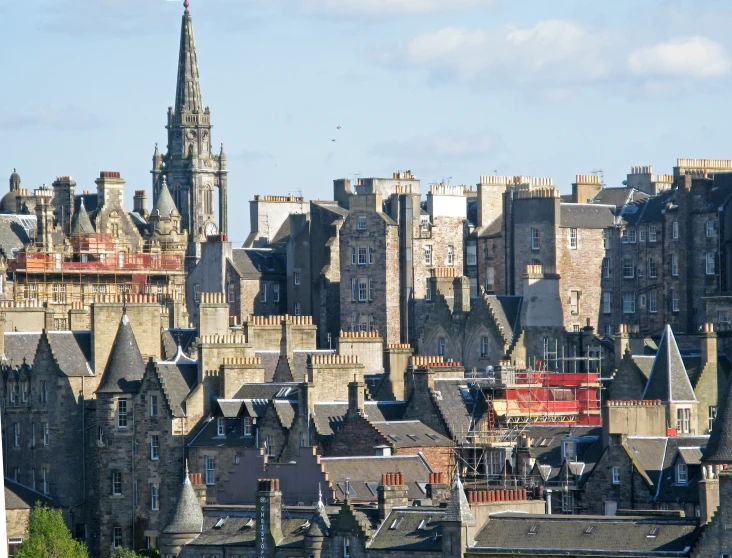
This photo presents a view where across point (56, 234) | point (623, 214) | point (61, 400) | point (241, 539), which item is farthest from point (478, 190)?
point (241, 539)

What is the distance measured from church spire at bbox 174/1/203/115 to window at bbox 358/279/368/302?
63095 mm

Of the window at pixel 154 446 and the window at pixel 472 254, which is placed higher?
the window at pixel 472 254

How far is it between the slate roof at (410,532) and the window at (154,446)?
1863 cm

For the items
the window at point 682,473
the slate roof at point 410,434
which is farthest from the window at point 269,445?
the window at point 682,473

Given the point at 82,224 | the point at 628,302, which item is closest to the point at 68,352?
the point at 628,302

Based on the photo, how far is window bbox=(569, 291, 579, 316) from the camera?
11056 centimetres

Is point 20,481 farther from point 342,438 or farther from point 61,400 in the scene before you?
point 342,438

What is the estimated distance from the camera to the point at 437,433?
82312 mm

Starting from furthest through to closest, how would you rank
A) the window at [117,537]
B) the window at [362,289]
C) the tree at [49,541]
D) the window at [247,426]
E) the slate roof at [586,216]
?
the window at [362,289] → the slate roof at [586,216] → the window at [117,537] → the window at [247,426] → the tree at [49,541]

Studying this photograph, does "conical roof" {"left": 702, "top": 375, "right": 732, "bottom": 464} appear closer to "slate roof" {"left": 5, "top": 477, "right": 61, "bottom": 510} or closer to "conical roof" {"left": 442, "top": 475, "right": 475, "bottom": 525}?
"conical roof" {"left": 442, "top": 475, "right": 475, "bottom": 525}

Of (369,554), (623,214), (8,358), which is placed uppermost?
(623,214)

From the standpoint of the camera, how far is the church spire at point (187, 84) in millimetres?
174625

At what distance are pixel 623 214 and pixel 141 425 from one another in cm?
3702

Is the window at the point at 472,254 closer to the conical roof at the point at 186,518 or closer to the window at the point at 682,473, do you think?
the window at the point at 682,473
